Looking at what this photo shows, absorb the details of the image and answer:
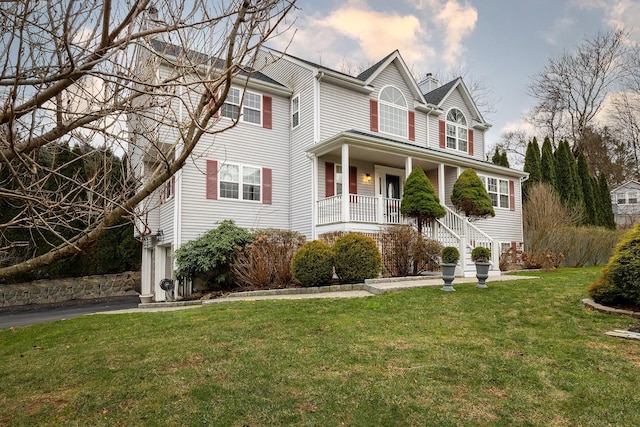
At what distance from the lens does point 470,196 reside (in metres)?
14.6

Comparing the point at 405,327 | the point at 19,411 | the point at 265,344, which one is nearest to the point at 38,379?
the point at 19,411

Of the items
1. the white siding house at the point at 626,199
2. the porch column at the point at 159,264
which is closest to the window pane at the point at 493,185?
the porch column at the point at 159,264

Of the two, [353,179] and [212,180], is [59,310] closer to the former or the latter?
[212,180]

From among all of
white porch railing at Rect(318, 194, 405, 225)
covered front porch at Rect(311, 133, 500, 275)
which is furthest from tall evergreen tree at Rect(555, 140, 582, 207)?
white porch railing at Rect(318, 194, 405, 225)

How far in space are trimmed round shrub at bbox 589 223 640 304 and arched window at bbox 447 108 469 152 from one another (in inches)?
504

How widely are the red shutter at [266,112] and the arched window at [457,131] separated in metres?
8.78

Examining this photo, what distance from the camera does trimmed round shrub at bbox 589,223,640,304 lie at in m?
6.06

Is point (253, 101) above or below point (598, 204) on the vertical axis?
above

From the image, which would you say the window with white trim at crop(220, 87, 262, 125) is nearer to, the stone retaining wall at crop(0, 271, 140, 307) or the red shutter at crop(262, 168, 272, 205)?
the red shutter at crop(262, 168, 272, 205)

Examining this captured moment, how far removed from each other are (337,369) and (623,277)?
5014 mm

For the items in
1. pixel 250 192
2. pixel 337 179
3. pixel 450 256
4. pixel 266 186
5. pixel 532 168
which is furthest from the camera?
pixel 532 168

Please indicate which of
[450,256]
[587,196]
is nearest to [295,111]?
[450,256]

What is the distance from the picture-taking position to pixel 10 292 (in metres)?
15.2

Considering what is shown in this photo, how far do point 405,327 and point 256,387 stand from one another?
2.83 m
